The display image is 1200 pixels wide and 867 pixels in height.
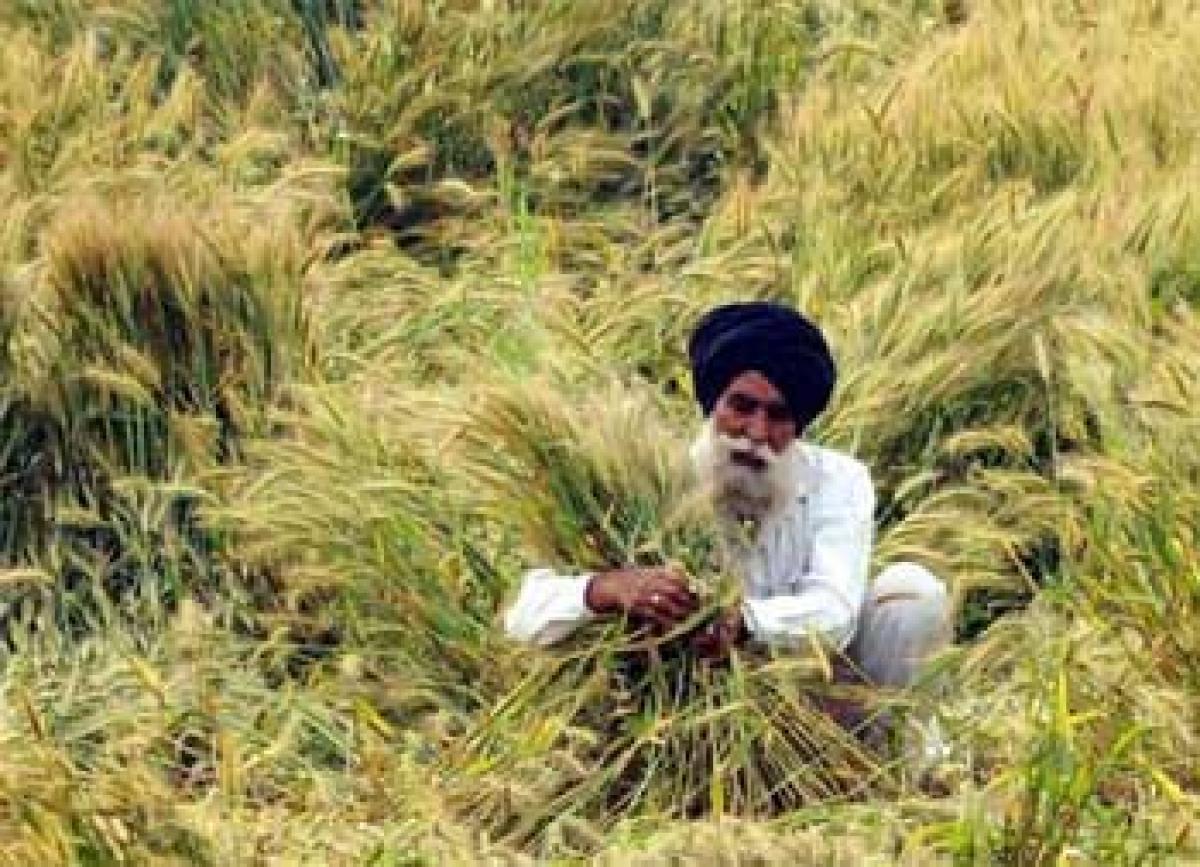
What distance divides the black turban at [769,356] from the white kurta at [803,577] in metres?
0.13

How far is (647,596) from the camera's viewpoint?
7.25m

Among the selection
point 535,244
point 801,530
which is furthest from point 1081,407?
point 535,244

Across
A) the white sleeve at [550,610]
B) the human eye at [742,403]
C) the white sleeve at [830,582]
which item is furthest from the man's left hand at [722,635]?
the human eye at [742,403]

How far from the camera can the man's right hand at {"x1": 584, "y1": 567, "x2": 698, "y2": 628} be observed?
7250mm

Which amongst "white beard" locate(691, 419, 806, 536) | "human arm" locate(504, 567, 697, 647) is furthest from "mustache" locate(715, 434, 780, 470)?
"human arm" locate(504, 567, 697, 647)

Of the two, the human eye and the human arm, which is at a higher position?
the human eye

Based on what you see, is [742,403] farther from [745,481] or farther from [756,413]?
[745,481]

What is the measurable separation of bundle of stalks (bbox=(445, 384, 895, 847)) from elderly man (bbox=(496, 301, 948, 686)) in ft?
0.27

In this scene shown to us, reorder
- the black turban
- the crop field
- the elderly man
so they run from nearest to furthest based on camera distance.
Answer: the crop field
the elderly man
the black turban

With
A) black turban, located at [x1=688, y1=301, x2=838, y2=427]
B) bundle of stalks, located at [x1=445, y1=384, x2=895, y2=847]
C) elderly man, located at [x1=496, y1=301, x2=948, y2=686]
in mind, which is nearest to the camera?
bundle of stalks, located at [x1=445, y1=384, x2=895, y2=847]

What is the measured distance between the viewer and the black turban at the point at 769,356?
7.56 meters

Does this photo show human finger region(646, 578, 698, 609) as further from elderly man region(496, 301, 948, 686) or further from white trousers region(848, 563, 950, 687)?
white trousers region(848, 563, 950, 687)

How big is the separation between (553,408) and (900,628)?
705mm

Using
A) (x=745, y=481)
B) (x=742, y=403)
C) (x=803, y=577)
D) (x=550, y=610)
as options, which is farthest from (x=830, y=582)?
(x=550, y=610)
